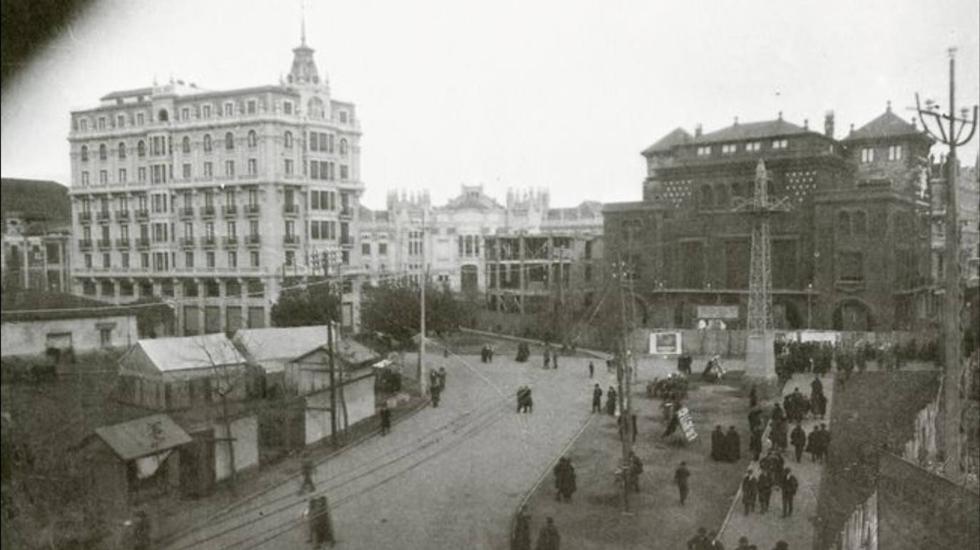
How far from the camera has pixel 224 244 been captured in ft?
33.4

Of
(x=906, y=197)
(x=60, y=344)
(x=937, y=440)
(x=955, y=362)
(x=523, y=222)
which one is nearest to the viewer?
(x=60, y=344)

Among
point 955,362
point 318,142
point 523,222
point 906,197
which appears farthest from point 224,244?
point 523,222

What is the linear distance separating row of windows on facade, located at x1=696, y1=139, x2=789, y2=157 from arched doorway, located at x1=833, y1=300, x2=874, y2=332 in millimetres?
6013

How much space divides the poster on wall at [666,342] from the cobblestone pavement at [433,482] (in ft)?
14.1

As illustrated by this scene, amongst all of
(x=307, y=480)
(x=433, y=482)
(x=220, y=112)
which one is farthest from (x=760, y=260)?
(x=220, y=112)

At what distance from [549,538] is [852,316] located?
1928 cm

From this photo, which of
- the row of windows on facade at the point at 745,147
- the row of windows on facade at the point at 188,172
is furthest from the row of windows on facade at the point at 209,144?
the row of windows on facade at the point at 745,147

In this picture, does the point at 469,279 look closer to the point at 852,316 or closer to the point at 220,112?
the point at 852,316

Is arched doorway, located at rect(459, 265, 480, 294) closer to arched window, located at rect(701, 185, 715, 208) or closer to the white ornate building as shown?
arched window, located at rect(701, 185, 715, 208)

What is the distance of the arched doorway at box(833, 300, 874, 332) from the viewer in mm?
25016

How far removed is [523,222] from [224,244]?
4102cm

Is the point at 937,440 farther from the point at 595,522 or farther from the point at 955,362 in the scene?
the point at 595,522

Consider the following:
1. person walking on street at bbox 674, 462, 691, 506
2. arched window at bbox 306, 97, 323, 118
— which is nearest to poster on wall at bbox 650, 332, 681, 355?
person walking on street at bbox 674, 462, 691, 506

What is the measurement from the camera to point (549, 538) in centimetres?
988
